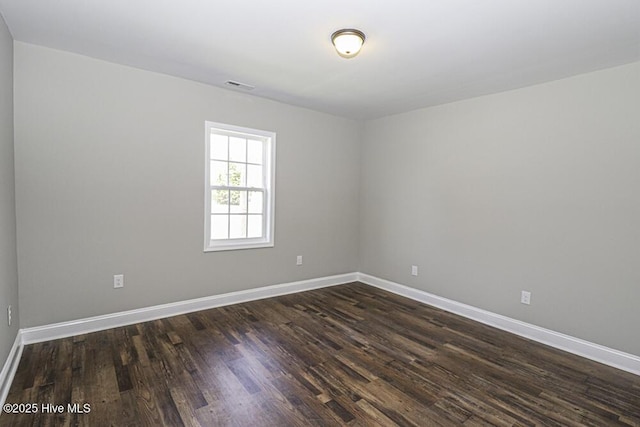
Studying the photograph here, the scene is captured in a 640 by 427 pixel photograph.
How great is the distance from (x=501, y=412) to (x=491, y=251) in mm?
1850

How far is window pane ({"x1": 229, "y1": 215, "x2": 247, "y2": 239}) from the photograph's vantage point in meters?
3.95

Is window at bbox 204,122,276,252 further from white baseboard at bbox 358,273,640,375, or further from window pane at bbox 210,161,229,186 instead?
white baseboard at bbox 358,273,640,375

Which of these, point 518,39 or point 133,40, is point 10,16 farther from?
point 518,39

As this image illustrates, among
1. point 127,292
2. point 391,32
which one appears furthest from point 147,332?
point 391,32

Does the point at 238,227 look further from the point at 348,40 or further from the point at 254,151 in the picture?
the point at 348,40

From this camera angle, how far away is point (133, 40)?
2.52 m

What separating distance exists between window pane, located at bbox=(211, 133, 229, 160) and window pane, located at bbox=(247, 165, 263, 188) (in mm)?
339

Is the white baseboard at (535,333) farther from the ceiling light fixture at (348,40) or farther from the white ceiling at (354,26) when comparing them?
the ceiling light fixture at (348,40)

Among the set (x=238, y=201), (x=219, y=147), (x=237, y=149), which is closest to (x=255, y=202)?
(x=238, y=201)

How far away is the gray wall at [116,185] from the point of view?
2.73 meters

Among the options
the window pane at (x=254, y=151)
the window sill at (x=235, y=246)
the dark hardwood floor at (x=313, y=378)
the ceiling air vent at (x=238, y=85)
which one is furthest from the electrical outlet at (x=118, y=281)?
the ceiling air vent at (x=238, y=85)

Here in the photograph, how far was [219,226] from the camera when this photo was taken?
3.84 m

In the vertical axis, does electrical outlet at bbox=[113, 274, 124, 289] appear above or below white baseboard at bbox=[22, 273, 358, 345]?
above

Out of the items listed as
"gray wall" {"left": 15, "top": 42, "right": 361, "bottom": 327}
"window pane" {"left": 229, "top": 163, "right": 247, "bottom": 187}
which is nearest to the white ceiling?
"gray wall" {"left": 15, "top": 42, "right": 361, "bottom": 327}
